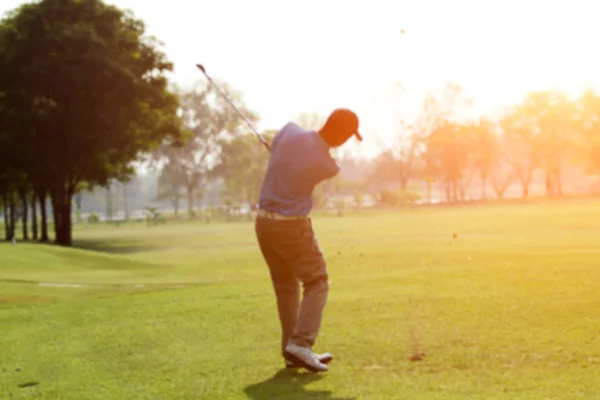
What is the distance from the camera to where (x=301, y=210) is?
7379 mm

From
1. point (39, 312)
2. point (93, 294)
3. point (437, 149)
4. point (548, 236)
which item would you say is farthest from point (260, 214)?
point (437, 149)

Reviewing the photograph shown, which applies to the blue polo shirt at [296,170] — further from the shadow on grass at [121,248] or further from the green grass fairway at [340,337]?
the shadow on grass at [121,248]

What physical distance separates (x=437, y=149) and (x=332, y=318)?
369ft

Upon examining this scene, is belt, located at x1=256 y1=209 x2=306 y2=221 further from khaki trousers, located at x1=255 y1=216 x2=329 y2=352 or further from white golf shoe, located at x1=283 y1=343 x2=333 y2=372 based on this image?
white golf shoe, located at x1=283 y1=343 x2=333 y2=372

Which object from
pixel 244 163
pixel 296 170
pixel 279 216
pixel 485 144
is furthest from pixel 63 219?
pixel 485 144

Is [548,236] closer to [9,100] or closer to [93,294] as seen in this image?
[93,294]

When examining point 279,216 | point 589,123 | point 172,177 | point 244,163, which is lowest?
point 279,216

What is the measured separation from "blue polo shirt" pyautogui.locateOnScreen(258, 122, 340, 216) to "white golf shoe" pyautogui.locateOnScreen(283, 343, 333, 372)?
3.76 feet

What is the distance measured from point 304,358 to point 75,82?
39998 millimetres

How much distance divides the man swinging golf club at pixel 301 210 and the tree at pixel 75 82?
3872 centimetres

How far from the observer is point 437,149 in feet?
397

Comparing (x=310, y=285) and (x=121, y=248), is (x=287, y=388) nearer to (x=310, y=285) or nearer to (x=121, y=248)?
(x=310, y=285)

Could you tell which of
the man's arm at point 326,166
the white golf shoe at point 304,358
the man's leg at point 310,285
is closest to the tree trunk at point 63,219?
the man's leg at point 310,285

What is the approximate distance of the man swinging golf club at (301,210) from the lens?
7254 millimetres
